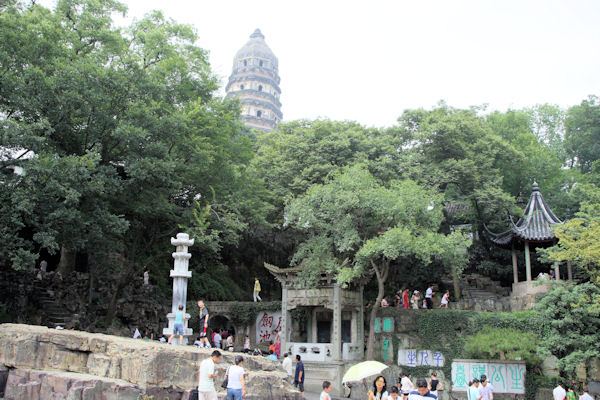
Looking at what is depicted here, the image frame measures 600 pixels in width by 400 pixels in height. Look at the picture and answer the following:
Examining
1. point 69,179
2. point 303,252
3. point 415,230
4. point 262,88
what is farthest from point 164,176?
point 262,88

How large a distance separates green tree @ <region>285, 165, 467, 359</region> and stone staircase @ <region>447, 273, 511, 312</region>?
346 cm

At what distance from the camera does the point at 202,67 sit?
68.8 ft

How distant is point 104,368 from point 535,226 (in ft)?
53.7

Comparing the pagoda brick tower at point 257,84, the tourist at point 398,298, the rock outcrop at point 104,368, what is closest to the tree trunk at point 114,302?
the rock outcrop at point 104,368

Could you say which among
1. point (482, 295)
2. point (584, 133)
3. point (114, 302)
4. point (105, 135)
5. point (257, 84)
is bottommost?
point (114, 302)

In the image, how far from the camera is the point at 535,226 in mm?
19703

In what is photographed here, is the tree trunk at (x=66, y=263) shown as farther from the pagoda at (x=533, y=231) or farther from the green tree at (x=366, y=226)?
the pagoda at (x=533, y=231)

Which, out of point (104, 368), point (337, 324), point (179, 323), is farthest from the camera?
point (337, 324)

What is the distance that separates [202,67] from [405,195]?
10.0 meters

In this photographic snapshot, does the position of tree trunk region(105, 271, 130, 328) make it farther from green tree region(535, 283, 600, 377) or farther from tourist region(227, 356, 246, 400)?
green tree region(535, 283, 600, 377)

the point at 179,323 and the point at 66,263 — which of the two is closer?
the point at 179,323

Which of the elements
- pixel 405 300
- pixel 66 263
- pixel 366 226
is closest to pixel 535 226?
pixel 405 300

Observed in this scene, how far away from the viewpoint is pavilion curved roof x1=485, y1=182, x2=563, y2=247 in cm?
1923

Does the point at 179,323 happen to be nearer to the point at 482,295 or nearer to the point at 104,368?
the point at 104,368
